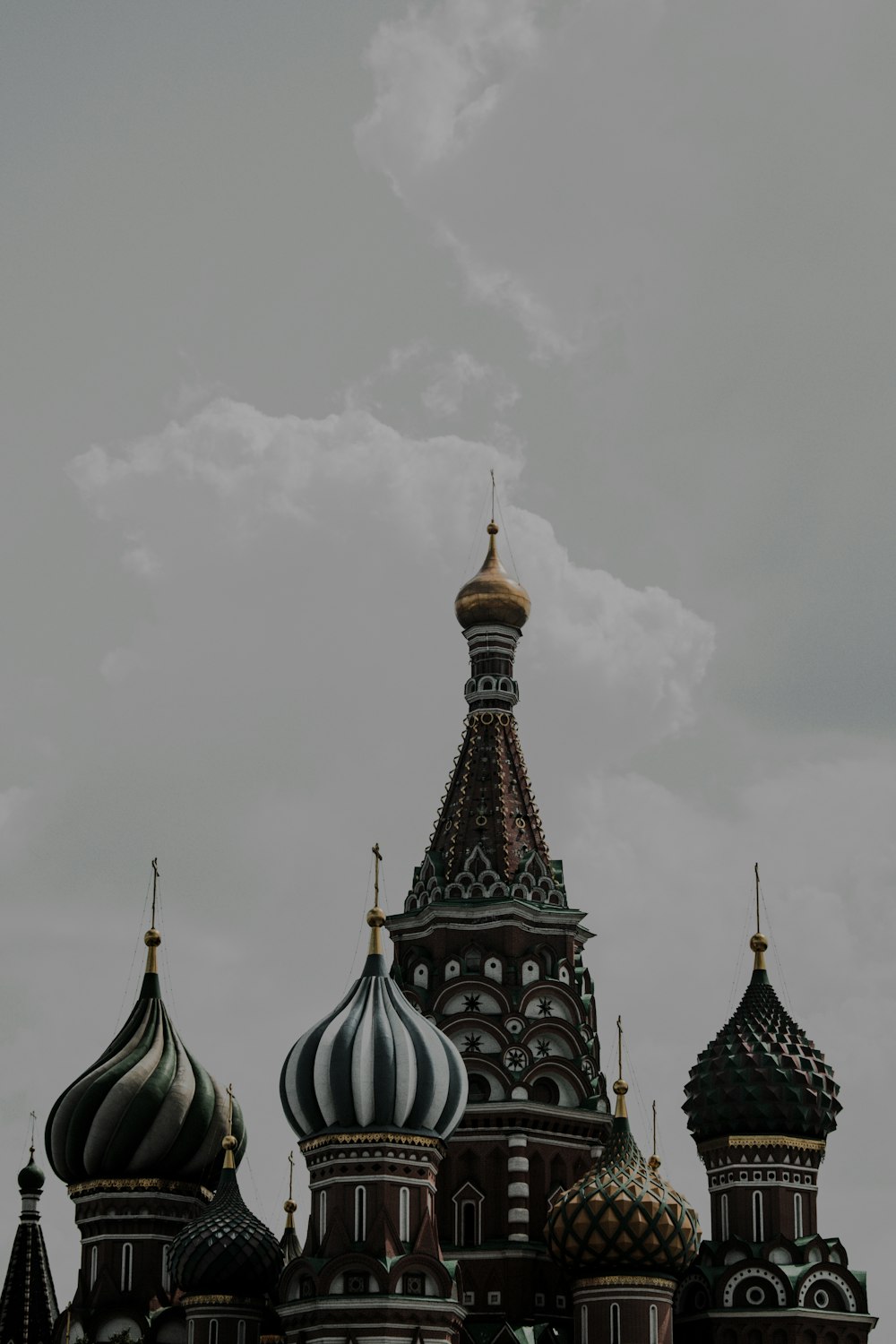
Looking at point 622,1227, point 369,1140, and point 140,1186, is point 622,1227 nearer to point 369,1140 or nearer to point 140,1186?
point 369,1140

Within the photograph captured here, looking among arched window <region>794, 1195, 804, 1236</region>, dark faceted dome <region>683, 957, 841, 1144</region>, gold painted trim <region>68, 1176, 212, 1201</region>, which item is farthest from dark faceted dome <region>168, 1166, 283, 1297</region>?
arched window <region>794, 1195, 804, 1236</region>

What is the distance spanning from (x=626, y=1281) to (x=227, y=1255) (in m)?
8.41

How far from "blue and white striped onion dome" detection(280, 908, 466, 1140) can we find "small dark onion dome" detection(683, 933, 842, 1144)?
670 cm

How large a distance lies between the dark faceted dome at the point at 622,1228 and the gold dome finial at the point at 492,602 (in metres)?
15.2

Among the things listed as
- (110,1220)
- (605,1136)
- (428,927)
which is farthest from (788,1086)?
(110,1220)

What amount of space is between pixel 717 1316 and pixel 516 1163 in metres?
5.45

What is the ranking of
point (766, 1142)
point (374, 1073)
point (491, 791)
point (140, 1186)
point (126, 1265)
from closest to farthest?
1. point (374, 1073)
2. point (766, 1142)
3. point (126, 1265)
4. point (140, 1186)
5. point (491, 791)

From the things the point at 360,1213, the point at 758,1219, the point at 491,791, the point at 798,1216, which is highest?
the point at 491,791

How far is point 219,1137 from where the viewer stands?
2680 inches

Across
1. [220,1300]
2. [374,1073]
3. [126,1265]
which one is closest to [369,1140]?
[374,1073]

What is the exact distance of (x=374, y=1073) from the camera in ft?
199

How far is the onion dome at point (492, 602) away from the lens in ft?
234

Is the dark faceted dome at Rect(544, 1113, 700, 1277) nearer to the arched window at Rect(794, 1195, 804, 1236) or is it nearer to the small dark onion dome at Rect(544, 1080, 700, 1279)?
the small dark onion dome at Rect(544, 1080, 700, 1279)

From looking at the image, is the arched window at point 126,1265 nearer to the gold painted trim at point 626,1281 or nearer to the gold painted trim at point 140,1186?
the gold painted trim at point 140,1186
